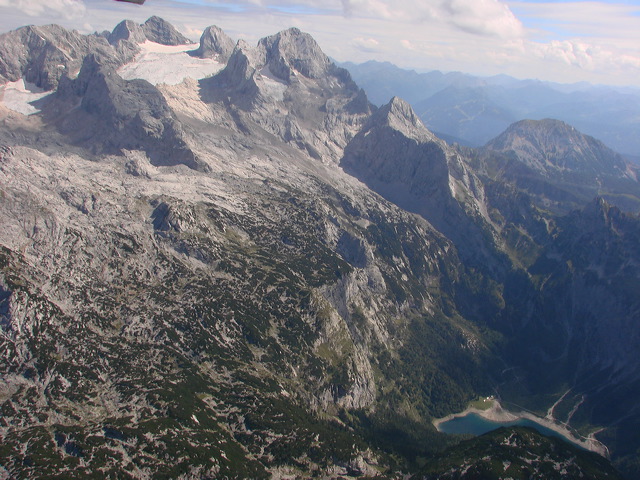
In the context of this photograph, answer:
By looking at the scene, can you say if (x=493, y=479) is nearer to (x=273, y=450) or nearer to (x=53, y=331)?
(x=273, y=450)

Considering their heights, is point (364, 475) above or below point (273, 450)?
below

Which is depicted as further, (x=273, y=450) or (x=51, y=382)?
(x=273, y=450)

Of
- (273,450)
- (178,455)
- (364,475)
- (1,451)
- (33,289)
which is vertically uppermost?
(33,289)

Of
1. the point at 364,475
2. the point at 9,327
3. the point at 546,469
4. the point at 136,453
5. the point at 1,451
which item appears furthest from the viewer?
the point at 364,475

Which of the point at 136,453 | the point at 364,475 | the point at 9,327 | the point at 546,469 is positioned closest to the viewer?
the point at 136,453

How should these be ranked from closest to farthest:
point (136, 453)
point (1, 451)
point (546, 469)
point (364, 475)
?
point (1, 451) < point (136, 453) < point (546, 469) < point (364, 475)

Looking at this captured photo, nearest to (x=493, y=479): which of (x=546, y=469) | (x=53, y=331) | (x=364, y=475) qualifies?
(x=546, y=469)

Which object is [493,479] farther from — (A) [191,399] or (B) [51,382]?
(B) [51,382]

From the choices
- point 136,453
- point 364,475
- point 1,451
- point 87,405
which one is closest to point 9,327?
point 87,405

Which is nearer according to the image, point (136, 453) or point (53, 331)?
point (136, 453)
